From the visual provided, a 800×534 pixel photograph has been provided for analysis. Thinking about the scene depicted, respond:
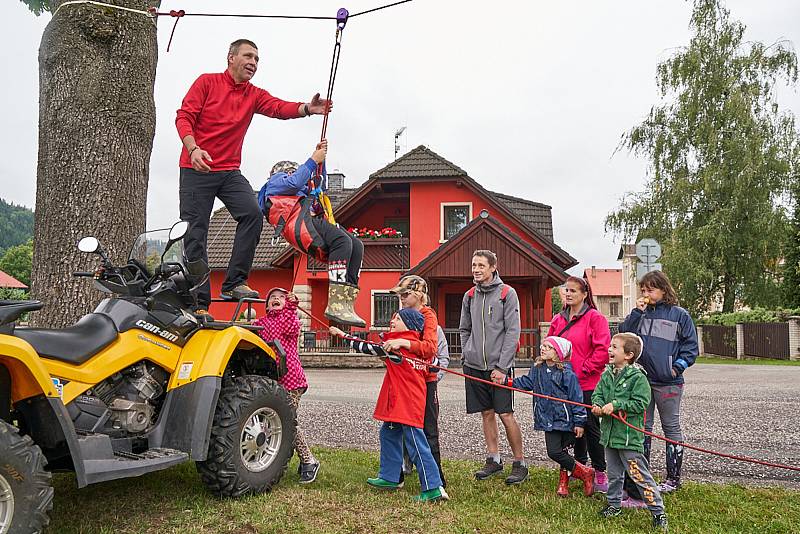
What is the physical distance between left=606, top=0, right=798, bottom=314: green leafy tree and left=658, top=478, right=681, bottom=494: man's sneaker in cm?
2401

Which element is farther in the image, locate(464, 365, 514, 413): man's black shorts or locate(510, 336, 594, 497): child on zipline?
locate(464, 365, 514, 413): man's black shorts

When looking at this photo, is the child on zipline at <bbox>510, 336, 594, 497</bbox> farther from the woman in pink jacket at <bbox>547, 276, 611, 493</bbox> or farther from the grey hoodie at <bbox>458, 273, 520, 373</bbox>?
the grey hoodie at <bbox>458, 273, 520, 373</bbox>

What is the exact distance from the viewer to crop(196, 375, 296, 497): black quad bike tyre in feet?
14.7

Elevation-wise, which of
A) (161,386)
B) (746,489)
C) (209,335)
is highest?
(209,335)

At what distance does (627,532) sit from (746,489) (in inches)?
73.3

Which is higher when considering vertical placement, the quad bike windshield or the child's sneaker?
A: the quad bike windshield

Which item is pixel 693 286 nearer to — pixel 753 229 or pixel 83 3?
pixel 753 229

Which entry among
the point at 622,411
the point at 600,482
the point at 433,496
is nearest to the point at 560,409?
the point at 622,411

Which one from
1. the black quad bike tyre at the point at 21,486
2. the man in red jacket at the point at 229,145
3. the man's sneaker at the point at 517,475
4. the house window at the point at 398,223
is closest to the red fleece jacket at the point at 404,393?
the man's sneaker at the point at 517,475

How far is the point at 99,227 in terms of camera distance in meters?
5.48

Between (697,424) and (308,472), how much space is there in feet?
20.9

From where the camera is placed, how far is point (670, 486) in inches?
221

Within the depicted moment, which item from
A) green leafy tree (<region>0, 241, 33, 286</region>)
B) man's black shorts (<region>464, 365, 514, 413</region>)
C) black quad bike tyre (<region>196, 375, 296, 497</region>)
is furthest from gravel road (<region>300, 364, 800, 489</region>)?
green leafy tree (<region>0, 241, 33, 286</region>)

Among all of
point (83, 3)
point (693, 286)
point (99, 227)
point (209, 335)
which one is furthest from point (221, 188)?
point (693, 286)
